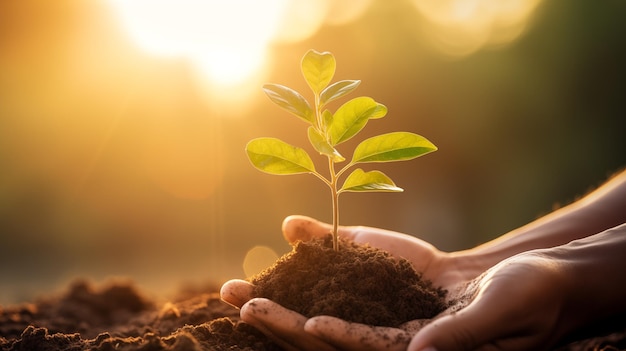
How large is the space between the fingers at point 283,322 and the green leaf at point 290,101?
2.23 ft

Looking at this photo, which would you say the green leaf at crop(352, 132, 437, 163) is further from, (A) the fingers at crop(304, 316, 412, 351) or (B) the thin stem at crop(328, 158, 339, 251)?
(A) the fingers at crop(304, 316, 412, 351)

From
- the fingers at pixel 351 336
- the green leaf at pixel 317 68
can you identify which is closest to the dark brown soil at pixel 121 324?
the fingers at pixel 351 336

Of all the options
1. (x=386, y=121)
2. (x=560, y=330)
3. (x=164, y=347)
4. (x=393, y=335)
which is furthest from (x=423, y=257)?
(x=386, y=121)

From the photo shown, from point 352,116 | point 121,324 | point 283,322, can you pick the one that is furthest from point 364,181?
point 121,324

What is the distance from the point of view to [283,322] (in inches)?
68.3

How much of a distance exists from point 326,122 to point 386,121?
4.31m

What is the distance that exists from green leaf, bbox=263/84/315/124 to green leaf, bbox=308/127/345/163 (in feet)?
0.32

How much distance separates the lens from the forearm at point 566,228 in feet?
8.68

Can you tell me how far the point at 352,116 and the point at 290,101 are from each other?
0.77 ft

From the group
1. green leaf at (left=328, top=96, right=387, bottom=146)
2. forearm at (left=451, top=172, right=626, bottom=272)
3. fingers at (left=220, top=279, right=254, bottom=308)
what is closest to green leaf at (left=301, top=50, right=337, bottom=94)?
green leaf at (left=328, top=96, right=387, bottom=146)

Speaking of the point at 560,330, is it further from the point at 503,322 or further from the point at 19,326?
the point at 19,326

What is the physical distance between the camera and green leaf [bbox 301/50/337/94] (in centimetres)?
205

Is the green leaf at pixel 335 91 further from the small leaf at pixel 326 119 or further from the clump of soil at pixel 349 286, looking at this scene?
the clump of soil at pixel 349 286

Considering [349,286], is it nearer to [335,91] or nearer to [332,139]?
[332,139]
